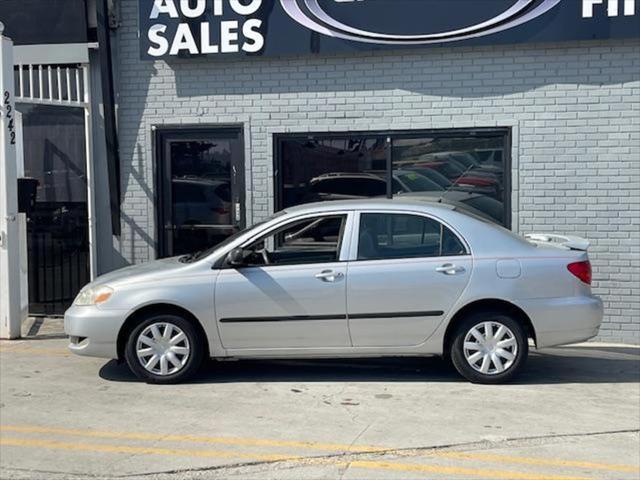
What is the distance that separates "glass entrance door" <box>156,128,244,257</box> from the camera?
→ 1030 cm

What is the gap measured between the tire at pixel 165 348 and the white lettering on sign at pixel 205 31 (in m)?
4.02

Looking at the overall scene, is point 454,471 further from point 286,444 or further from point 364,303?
point 364,303

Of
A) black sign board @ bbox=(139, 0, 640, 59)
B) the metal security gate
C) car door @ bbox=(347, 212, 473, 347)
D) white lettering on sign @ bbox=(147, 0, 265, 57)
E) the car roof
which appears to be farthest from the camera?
the metal security gate

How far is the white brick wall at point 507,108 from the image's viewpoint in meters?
9.38

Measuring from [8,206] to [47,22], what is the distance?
105 inches

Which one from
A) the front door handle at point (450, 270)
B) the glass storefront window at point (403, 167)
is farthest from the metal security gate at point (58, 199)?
the front door handle at point (450, 270)

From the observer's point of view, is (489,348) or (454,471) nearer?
(454,471)

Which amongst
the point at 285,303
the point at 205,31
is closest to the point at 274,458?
the point at 285,303

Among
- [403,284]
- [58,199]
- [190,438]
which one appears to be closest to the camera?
[190,438]

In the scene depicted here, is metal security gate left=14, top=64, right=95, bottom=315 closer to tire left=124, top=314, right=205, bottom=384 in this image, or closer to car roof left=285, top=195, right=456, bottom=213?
tire left=124, top=314, right=205, bottom=384

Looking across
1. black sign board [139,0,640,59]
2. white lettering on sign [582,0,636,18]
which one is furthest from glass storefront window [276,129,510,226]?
white lettering on sign [582,0,636,18]

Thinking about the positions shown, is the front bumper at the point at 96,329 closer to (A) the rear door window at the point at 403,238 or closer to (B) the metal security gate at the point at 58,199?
(A) the rear door window at the point at 403,238

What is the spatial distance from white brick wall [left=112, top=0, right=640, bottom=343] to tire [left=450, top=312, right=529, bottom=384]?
8.99 ft

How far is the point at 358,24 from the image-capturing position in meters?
9.66
